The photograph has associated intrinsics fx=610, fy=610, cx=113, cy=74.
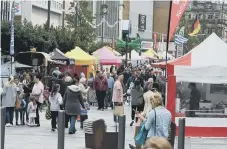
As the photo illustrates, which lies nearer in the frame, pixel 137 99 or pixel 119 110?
pixel 119 110

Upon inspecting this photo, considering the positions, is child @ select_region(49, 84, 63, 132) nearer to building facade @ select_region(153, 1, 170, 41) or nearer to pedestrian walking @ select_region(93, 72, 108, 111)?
pedestrian walking @ select_region(93, 72, 108, 111)

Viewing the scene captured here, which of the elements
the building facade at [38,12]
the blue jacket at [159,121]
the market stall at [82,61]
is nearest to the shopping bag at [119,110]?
the blue jacket at [159,121]

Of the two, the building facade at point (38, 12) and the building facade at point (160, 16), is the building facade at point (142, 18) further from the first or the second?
the building facade at point (38, 12)

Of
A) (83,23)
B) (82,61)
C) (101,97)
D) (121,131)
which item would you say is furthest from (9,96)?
(83,23)

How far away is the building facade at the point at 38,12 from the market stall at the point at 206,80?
5466 centimetres

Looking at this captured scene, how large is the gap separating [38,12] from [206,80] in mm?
71544

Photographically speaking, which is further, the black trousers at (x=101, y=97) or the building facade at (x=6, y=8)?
the building facade at (x=6, y=8)

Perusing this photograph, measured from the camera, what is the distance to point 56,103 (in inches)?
668

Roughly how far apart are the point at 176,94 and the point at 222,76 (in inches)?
49.8

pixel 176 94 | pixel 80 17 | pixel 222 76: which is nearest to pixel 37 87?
pixel 176 94

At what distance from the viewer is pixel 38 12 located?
84812mm

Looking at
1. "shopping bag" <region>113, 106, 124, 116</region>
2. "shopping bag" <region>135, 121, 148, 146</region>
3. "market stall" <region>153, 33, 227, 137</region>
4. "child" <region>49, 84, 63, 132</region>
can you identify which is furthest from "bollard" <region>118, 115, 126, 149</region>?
"shopping bag" <region>113, 106, 124, 116</region>

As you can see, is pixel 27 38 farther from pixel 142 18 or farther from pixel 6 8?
pixel 142 18

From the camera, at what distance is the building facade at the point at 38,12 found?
252 feet
